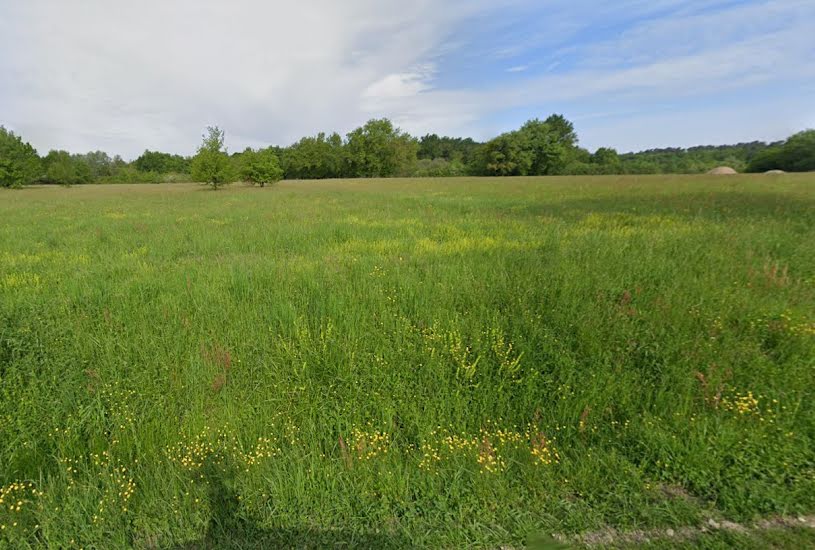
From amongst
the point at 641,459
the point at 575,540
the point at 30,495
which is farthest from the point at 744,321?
the point at 30,495

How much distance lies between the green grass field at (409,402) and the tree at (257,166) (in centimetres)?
5360

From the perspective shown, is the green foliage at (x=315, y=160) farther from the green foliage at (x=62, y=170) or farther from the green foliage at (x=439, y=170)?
the green foliage at (x=62, y=170)

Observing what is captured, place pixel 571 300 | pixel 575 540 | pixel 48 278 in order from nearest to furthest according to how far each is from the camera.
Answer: pixel 575 540, pixel 571 300, pixel 48 278

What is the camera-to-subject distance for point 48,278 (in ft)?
21.2

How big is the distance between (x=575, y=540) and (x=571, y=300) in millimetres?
2996

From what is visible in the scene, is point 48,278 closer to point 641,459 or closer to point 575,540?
point 575,540

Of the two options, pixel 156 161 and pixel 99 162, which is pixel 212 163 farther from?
pixel 99 162

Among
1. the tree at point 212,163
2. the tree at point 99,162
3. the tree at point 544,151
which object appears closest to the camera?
the tree at point 212,163

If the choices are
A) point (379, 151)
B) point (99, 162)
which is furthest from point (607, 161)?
point (99, 162)

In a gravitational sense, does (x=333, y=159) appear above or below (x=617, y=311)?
above

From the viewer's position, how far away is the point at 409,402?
3.34m

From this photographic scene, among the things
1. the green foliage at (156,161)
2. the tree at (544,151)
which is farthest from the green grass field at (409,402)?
the green foliage at (156,161)

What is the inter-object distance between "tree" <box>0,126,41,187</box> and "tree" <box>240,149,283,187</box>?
130ft

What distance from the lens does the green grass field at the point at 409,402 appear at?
2350mm
